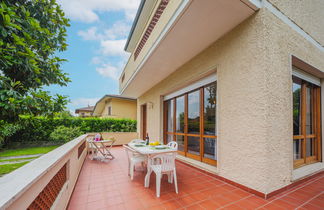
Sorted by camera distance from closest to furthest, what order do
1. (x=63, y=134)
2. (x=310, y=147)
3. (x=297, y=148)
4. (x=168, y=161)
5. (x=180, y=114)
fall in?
(x=168, y=161)
(x=297, y=148)
(x=310, y=147)
(x=180, y=114)
(x=63, y=134)

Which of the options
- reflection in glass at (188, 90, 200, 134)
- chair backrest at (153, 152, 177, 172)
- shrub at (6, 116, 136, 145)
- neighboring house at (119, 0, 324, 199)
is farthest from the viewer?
shrub at (6, 116, 136, 145)

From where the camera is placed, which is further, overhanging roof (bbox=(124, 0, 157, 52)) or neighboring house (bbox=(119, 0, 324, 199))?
overhanging roof (bbox=(124, 0, 157, 52))

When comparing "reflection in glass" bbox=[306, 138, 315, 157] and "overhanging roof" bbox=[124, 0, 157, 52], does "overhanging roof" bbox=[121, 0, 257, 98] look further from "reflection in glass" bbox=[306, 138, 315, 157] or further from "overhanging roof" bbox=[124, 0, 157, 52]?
"reflection in glass" bbox=[306, 138, 315, 157]

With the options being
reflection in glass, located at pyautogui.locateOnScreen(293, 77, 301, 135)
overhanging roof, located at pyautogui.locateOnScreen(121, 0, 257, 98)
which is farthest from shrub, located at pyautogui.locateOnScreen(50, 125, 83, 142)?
Answer: reflection in glass, located at pyautogui.locateOnScreen(293, 77, 301, 135)

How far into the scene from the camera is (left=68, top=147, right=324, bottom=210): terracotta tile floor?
2.48 m

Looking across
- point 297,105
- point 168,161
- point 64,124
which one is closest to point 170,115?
point 168,161

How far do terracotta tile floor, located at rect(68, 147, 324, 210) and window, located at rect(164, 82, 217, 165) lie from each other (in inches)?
36.0

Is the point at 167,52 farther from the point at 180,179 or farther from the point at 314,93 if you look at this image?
the point at 314,93

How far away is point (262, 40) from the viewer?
2818 mm


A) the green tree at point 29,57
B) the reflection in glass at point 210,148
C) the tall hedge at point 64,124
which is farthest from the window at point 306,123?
the tall hedge at point 64,124

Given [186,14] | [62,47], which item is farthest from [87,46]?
[186,14]

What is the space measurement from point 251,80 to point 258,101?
461 mm

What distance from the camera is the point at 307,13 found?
12.7 ft

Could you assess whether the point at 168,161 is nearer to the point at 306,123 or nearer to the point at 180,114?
the point at 180,114
